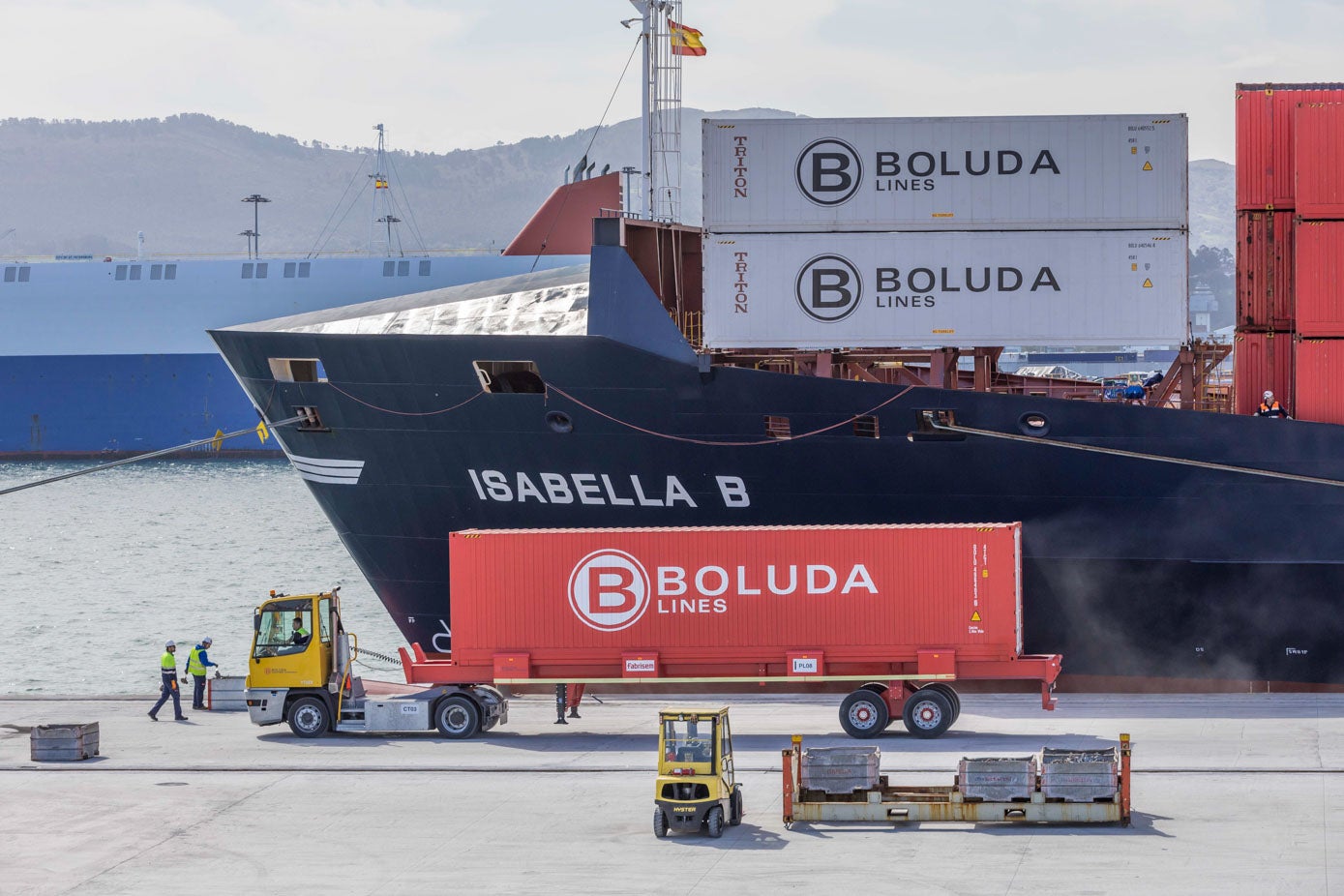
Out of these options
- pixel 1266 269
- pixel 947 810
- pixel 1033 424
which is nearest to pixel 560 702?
pixel 947 810

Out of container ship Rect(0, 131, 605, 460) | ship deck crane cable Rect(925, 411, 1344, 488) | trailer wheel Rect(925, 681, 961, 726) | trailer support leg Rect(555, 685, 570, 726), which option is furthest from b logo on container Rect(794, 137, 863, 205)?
container ship Rect(0, 131, 605, 460)

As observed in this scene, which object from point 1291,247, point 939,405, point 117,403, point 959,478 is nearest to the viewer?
point 939,405

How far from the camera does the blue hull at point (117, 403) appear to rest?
366ft

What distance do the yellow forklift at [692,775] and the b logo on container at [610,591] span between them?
22.5ft

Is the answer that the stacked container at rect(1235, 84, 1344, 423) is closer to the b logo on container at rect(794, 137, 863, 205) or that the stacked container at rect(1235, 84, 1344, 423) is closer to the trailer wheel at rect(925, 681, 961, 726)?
the b logo on container at rect(794, 137, 863, 205)

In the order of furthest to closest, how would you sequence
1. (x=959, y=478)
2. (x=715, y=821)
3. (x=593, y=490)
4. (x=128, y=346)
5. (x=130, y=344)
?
(x=128, y=346), (x=130, y=344), (x=593, y=490), (x=959, y=478), (x=715, y=821)

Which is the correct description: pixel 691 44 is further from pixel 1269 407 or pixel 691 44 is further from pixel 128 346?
pixel 128 346

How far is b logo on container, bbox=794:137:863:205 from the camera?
2895 cm

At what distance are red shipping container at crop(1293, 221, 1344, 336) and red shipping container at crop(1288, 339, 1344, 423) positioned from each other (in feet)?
0.93

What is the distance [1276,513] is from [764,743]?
417 inches

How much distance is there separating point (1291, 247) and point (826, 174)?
8944mm

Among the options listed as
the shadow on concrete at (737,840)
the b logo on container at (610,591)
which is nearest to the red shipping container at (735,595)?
the b logo on container at (610,591)

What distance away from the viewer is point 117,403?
112m

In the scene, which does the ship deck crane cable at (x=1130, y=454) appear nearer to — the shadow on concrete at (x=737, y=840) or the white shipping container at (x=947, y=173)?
the white shipping container at (x=947, y=173)
